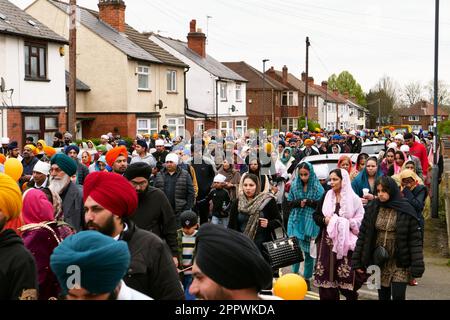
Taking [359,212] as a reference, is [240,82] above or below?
above

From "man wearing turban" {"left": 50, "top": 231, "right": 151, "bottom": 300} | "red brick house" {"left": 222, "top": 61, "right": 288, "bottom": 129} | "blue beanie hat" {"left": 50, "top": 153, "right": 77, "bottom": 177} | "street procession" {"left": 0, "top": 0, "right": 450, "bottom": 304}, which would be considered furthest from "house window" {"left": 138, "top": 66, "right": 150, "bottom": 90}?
"red brick house" {"left": 222, "top": 61, "right": 288, "bottom": 129}

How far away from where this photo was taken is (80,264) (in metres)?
2.83

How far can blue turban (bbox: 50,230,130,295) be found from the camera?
9.23ft

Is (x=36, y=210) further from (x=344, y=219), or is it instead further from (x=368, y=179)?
(x=368, y=179)

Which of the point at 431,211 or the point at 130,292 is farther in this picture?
the point at 431,211

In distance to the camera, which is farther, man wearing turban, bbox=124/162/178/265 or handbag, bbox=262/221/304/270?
handbag, bbox=262/221/304/270

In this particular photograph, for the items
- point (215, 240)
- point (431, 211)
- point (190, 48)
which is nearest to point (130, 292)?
point (215, 240)

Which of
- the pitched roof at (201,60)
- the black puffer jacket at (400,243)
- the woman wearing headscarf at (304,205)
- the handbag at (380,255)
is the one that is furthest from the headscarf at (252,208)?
the pitched roof at (201,60)

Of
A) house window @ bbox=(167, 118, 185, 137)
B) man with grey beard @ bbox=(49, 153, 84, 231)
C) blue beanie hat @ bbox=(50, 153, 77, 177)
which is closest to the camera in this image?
man with grey beard @ bbox=(49, 153, 84, 231)

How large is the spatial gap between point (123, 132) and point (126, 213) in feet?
100

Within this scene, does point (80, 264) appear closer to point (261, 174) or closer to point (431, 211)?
point (261, 174)

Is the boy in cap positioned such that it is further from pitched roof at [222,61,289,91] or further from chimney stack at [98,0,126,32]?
pitched roof at [222,61,289,91]

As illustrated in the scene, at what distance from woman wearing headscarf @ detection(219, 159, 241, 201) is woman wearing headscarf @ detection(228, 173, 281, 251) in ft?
10.7

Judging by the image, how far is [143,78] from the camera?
36031 mm
